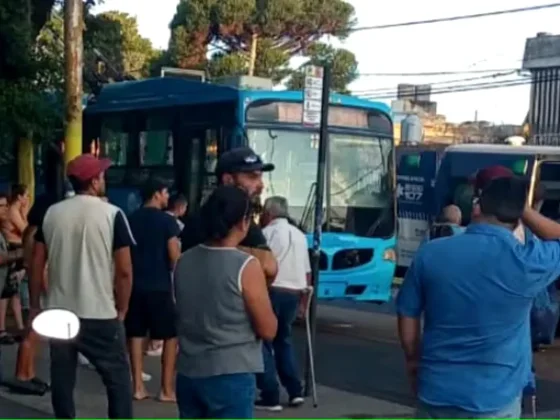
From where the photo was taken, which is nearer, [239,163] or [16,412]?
[239,163]

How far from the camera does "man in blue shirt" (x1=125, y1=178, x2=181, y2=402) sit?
10359 mm

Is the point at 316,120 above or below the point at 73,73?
below

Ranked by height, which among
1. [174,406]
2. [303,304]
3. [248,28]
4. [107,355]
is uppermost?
[248,28]

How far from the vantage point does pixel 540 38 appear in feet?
166

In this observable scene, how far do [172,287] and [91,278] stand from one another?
904 millimetres

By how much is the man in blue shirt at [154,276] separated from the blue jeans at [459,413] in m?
5.46

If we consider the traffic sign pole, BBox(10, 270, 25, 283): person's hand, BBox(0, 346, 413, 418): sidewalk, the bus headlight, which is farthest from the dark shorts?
the bus headlight

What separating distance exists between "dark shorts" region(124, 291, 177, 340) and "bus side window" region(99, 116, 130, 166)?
8.44 meters

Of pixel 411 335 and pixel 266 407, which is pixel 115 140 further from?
pixel 411 335

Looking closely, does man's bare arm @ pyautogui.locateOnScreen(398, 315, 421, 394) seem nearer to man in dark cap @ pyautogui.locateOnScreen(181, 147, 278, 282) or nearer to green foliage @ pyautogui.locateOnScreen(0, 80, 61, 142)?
man in dark cap @ pyautogui.locateOnScreen(181, 147, 278, 282)

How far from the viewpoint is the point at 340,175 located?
16516 mm

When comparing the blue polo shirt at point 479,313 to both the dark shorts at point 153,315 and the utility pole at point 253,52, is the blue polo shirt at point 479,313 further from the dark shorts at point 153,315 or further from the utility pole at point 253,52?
the utility pole at point 253,52

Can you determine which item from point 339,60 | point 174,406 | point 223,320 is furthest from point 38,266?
point 339,60

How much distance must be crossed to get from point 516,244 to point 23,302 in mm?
12579
